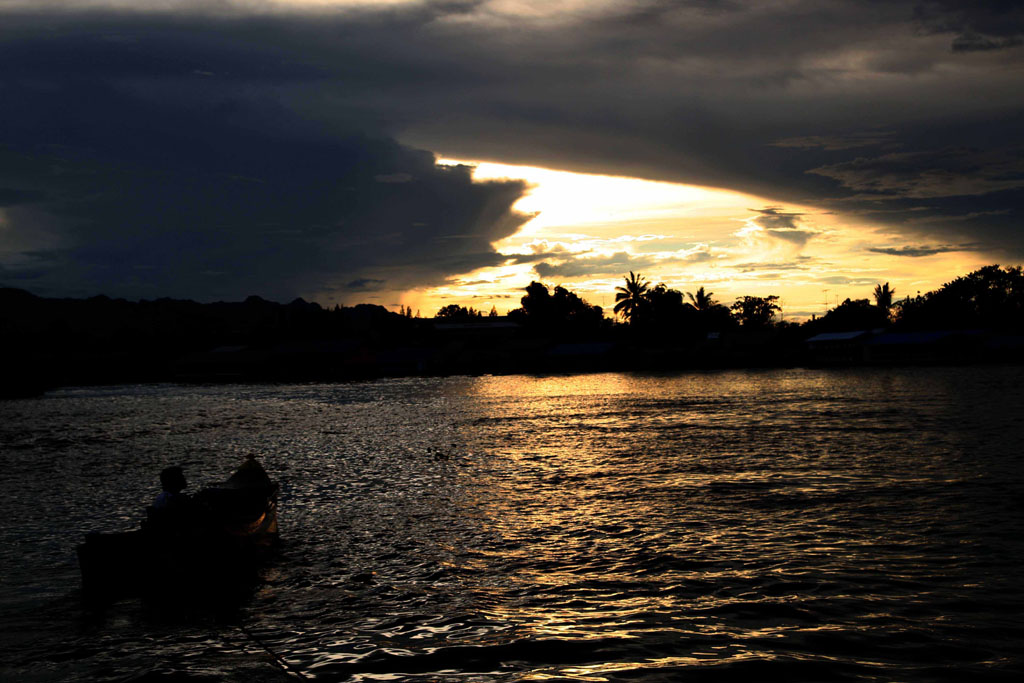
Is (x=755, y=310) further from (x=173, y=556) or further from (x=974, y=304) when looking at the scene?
(x=173, y=556)

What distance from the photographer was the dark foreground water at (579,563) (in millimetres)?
10578

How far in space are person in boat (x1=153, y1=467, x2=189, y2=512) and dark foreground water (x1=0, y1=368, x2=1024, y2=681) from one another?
5.60 ft

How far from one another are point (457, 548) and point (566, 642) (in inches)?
237

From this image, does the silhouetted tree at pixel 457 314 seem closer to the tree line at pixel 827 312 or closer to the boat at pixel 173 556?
the tree line at pixel 827 312

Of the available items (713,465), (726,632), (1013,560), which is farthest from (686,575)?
(713,465)

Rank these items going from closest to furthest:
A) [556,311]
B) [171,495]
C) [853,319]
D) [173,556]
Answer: [173,556]
[171,495]
[853,319]
[556,311]

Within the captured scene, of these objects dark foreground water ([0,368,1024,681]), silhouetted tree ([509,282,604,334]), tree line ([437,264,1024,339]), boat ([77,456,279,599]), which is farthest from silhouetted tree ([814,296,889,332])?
boat ([77,456,279,599])

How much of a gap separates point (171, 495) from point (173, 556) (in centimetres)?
106

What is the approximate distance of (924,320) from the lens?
11056 centimetres

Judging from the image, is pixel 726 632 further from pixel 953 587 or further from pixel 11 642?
pixel 11 642

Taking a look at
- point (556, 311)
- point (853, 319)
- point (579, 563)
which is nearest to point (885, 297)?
point (853, 319)

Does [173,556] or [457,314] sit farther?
[457,314]

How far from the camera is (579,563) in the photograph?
14.9m

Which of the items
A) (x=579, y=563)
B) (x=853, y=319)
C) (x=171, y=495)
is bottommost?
(x=579, y=563)
